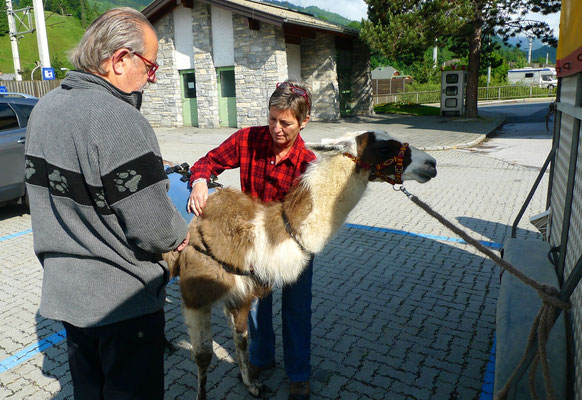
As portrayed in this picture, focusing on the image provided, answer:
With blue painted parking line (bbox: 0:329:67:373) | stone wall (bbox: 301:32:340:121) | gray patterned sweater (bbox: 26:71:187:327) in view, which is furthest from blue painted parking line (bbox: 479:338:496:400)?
stone wall (bbox: 301:32:340:121)

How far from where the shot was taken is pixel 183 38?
21.8 meters

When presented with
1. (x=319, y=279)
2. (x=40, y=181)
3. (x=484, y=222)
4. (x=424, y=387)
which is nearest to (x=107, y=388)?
(x=40, y=181)

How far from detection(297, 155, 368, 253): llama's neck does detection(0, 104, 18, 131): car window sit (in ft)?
22.8

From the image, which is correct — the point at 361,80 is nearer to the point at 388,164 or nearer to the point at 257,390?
the point at 388,164

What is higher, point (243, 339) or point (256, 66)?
point (256, 66)

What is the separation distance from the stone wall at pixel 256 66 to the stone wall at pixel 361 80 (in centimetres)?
650

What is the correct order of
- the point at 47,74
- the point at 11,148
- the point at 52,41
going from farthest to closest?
the point at 52,41, the point at 47,74, the point at 11,148

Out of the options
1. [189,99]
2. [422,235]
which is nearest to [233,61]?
[189,99]

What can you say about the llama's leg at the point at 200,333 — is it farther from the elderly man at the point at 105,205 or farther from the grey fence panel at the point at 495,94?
the grey fence panel at the point at 495,94

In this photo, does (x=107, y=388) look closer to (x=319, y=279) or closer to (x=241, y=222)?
(x=241, y=222)

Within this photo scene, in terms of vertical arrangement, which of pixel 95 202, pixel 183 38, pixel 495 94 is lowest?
pixel 95 202

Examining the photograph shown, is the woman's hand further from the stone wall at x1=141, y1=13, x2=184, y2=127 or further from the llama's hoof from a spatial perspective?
the stone wall at x1=141, y1=13, x2=184, y2=127

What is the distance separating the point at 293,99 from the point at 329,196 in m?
0.65

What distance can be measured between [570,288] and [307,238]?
1.45 meters
